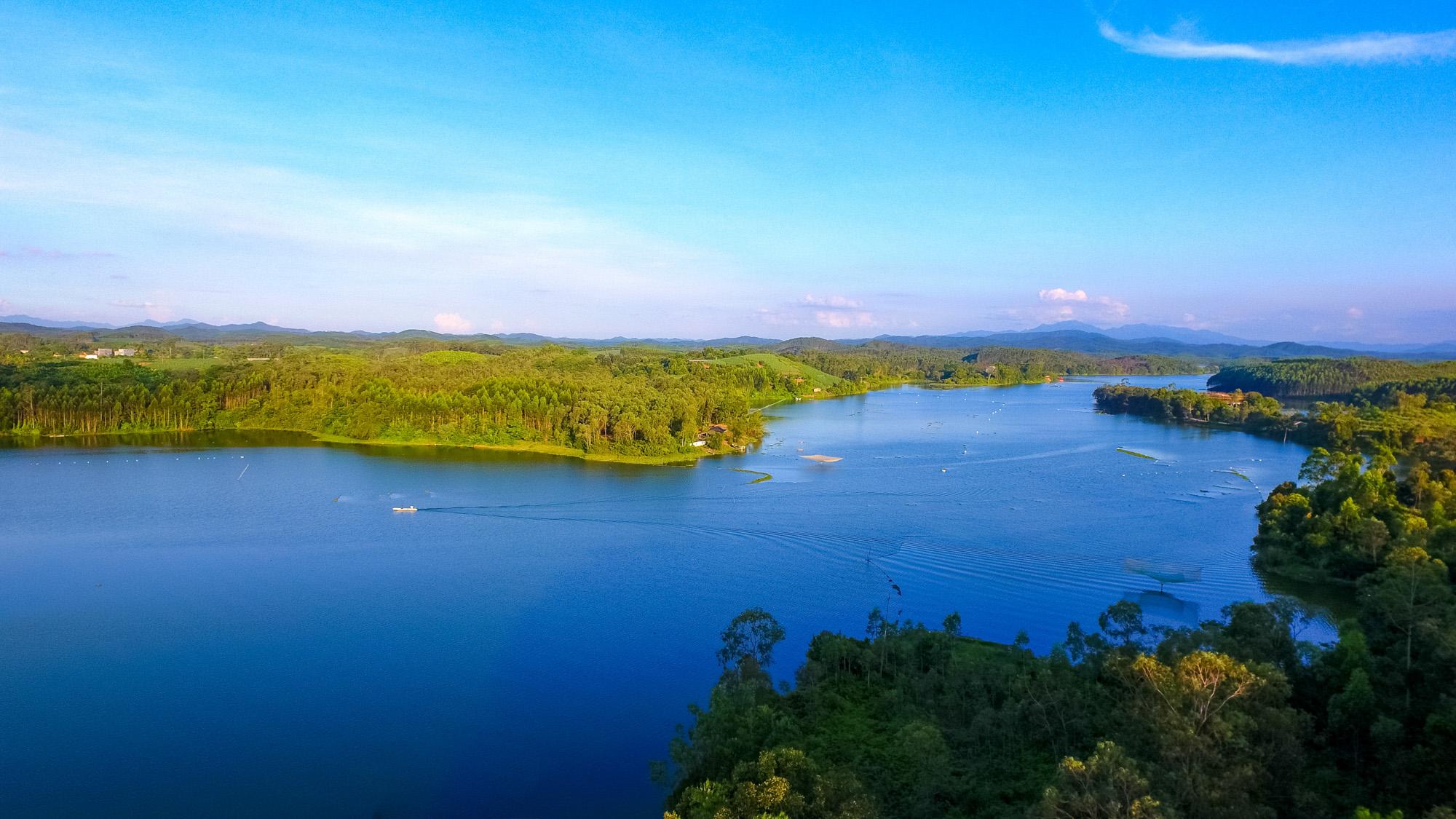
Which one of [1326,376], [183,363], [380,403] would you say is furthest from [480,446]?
[1326,376]

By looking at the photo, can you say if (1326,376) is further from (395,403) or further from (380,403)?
(380,403)

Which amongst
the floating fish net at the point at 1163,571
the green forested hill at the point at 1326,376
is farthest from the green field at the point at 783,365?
the floating fish net at the point at 1163,571

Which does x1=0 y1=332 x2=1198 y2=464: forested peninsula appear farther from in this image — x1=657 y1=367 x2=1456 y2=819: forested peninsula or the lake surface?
x1=657 y1=367 x2=1456 y2=819: forested peninsula

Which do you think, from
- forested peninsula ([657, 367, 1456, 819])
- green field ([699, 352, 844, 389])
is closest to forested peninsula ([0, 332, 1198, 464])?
green field ([699, 352, 844, 389])

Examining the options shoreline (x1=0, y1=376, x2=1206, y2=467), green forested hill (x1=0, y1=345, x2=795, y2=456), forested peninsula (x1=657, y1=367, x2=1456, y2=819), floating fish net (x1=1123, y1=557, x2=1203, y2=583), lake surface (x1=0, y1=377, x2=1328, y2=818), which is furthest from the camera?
green forested hill (x1=0, y1=345, x2=795, y2=456)

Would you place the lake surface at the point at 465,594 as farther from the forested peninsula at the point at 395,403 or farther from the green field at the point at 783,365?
the green field at the point at 783,365

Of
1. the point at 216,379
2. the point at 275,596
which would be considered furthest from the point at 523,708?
the point at 216,379
